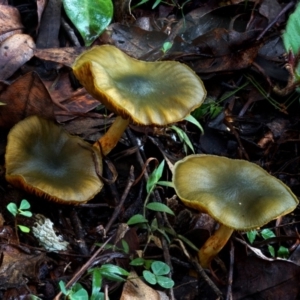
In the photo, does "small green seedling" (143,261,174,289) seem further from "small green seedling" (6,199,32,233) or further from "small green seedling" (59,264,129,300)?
"small green seedling" (6,199,32,233)

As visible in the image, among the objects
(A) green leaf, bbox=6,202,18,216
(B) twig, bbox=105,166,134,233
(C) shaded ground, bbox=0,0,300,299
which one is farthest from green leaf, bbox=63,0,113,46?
(A) green leaf, bbox=6,202,18,216

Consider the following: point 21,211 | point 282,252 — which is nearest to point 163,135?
point 282,252

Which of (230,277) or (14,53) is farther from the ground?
(14,53)

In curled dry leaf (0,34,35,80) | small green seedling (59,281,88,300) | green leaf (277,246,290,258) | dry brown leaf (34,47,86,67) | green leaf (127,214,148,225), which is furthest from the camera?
dry brown leaf (34,47,86,67)

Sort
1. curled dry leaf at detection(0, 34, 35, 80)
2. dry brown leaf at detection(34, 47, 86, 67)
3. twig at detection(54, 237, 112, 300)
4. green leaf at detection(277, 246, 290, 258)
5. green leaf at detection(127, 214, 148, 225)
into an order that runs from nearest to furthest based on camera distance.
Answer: twig at detection(54, 237, 112, 300), green leaf at detection(127, 214, 148, 225), green leaf at detection(277, 246, 290, 258), curled dry leaf at detection(0, 34, 35, 80), dry brown leaf at detection(34, 47, 86, 67)

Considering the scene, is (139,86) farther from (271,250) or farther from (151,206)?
(271,250)

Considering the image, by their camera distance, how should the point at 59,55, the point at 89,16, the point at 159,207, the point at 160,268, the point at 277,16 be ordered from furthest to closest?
1. the point at 277,16
2. the point at 89,16
3. the point at 59,55
4. the point at 159,207
5. the point at 160,268

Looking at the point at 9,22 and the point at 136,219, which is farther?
the point at 9,22
